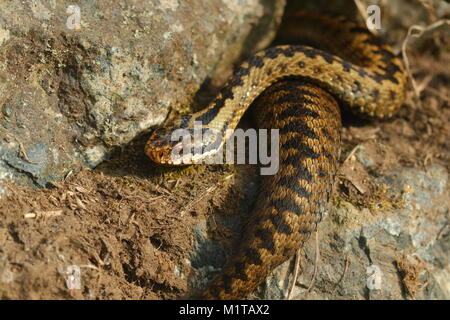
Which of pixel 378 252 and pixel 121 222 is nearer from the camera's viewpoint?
pixel 121 222

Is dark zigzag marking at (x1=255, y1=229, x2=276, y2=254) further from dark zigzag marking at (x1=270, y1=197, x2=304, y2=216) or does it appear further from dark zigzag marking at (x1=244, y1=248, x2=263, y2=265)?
dark zigzag marking at (x1=270, y1=197, x2=304, y2=216)

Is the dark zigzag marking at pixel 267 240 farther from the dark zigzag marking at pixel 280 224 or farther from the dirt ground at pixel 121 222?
the dirt ground at pixel 121 222

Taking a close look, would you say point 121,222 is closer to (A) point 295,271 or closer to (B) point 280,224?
(B) point 280,224

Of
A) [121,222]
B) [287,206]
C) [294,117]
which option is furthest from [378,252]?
[121,222]

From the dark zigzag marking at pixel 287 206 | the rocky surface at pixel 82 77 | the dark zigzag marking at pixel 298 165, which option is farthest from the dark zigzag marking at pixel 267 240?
the rocky surface at pixel 82 77
